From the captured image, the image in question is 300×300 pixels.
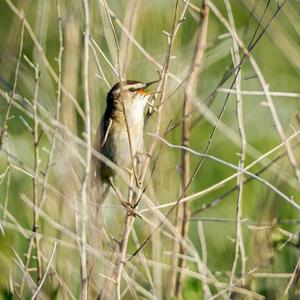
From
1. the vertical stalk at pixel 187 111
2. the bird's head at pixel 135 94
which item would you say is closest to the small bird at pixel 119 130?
the bird's head at pixel 135 94

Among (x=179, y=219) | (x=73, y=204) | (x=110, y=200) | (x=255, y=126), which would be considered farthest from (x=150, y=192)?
(x=255, y=126)

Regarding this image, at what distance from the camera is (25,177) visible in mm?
6680

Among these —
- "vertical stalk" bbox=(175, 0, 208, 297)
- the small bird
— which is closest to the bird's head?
the small bird

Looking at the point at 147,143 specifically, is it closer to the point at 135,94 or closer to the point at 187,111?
the point at 135,94

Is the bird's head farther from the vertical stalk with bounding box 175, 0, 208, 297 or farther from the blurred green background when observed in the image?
the vertical stalk with bounding box 175, 0, 208, 297

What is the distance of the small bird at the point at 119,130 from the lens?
5.15 meters

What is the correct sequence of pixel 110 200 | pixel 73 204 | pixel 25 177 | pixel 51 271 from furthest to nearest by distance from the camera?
pixel 25 177, pixel 110 200, pixel 51 271, pixel 73 204

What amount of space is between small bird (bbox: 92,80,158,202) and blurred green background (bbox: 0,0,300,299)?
83mm

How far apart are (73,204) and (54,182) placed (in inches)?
50.4

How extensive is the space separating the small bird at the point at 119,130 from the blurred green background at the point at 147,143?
0.08m

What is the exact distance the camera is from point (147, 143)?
17.3 ft

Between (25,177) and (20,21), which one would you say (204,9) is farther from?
(25,177)

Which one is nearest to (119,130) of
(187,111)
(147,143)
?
(147,143)

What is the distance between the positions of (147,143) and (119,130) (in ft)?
0.98
